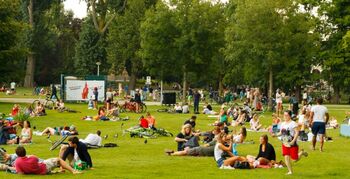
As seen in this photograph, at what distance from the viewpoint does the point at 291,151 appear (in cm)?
Answer: 1833

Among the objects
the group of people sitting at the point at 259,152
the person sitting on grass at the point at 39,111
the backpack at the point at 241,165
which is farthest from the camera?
the person sitting on grass at the point at 39,111

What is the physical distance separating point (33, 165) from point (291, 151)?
702cm

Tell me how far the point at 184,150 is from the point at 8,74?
39474 millimetres

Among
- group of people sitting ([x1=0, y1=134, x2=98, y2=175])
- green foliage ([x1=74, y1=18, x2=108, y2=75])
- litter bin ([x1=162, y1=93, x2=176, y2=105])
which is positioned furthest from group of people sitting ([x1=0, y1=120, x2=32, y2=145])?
green foliage ([x1=74, y1=18, x2=108, y2=75])

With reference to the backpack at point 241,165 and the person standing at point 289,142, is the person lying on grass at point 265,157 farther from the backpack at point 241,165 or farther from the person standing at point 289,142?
the person standing at point 289,142

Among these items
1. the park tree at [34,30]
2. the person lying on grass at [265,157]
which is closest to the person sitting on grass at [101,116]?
the person lying on grass at [265,157]

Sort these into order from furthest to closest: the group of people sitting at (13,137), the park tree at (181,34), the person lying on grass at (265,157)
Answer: the park tree at (181,34) < the group of people sitting at (13,137) < the person lying on grass at (265,157)

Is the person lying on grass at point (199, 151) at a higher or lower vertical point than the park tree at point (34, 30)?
lower

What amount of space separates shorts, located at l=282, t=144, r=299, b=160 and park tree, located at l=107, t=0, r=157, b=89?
225 ft

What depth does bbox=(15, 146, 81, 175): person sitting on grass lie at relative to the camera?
57.0 feet

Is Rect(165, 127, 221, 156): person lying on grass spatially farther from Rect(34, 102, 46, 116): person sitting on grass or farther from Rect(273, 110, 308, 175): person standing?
Rect(34, 102, 46, 116): person sitting on grass

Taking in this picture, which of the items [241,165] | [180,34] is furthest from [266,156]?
[180,34]

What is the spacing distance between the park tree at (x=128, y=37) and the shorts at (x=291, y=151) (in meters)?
68.5

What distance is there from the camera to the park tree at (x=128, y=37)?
88125 mm
